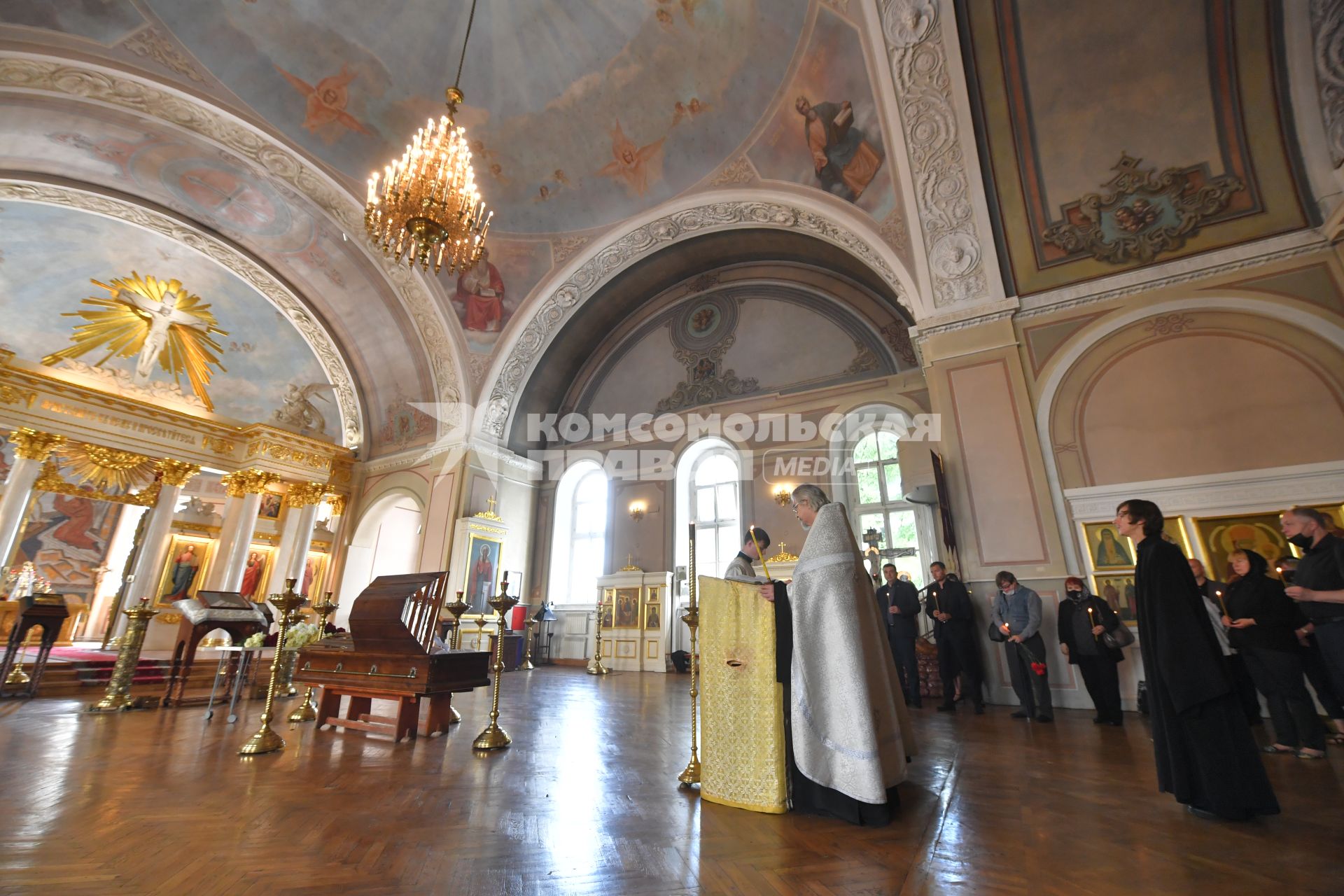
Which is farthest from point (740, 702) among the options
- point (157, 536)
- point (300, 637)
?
point (157, 536)

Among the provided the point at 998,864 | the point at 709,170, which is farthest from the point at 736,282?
the point at 998,864

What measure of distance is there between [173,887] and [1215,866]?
343 cm

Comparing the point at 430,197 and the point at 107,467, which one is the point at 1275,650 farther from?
the point at 107,467

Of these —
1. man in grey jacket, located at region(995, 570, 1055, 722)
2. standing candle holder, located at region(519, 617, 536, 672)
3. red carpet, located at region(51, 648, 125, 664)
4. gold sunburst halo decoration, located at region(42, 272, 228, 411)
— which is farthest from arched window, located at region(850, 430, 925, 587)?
gold sunburst halo decoration, located at region(42, 272, 228, 411)

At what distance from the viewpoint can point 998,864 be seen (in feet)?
6.54

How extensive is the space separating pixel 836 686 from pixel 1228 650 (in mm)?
3783

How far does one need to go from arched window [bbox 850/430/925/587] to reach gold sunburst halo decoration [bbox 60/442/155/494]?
14081 mm

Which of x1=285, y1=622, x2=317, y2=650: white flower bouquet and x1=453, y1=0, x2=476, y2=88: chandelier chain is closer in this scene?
x1=285, y1=622, x2=317, y2=650: white flower bouquet

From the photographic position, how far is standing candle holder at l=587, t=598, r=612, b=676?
10.3 m

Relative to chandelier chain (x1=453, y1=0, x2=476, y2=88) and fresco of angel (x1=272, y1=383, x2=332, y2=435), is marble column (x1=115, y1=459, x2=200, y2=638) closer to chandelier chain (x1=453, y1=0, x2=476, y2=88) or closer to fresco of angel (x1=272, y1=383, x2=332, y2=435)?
fresco of angel (x1=272, y1=383, x2=332, y2=435)

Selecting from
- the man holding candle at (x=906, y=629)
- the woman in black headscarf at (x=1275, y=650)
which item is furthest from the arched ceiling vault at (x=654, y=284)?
the woman in black headscarf at (x=1275, y=650)

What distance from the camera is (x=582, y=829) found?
2.34m

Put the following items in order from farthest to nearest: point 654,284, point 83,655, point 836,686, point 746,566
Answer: point 654,284, point 83,655, point 746,566, point 836,686

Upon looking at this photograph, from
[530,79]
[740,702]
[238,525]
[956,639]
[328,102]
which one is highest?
[530,79]
